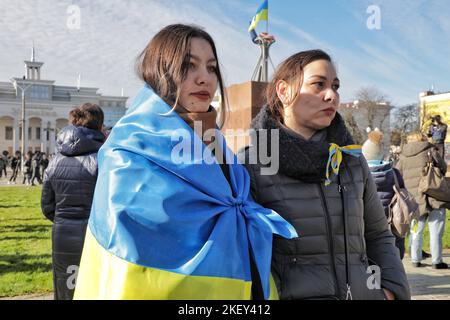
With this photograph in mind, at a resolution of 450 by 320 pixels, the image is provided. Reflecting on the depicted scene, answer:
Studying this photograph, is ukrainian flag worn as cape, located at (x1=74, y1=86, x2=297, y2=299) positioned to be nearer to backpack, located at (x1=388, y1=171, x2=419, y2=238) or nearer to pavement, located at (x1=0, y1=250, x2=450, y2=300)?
backpack, located at (x1=388, y1=171, x2=419, y2=238)

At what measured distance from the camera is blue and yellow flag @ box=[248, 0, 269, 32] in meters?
11.5

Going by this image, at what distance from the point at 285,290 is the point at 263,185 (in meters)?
0.40

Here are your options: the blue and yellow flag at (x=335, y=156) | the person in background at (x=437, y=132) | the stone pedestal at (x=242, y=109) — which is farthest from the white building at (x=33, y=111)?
the blue and yellow flag at (x=335, y=156)

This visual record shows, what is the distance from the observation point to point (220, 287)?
4.77ft

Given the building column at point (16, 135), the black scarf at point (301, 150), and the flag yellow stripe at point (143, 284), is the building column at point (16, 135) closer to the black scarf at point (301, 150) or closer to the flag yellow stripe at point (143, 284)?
the black scarf at point (301, 150)

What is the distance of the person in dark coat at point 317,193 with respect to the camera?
1.75 m

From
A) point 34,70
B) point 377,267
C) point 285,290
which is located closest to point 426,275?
point 377,267

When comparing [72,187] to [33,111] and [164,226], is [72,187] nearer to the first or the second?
[164,226]

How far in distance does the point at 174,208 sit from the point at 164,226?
0.21ft

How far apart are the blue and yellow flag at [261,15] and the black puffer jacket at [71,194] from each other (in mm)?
8467

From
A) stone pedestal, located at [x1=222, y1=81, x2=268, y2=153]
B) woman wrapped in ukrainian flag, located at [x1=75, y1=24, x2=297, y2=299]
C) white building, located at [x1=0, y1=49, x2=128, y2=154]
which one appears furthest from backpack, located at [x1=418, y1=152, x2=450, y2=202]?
white building, located at [x1=0, y1=49, x2=128, y2=154]

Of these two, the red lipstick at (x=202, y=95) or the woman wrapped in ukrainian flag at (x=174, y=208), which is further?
the red lipstick at (x=202, y=95)

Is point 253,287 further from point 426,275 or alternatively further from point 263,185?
point 426,275

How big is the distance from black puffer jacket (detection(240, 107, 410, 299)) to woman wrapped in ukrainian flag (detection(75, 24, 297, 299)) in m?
0.13
